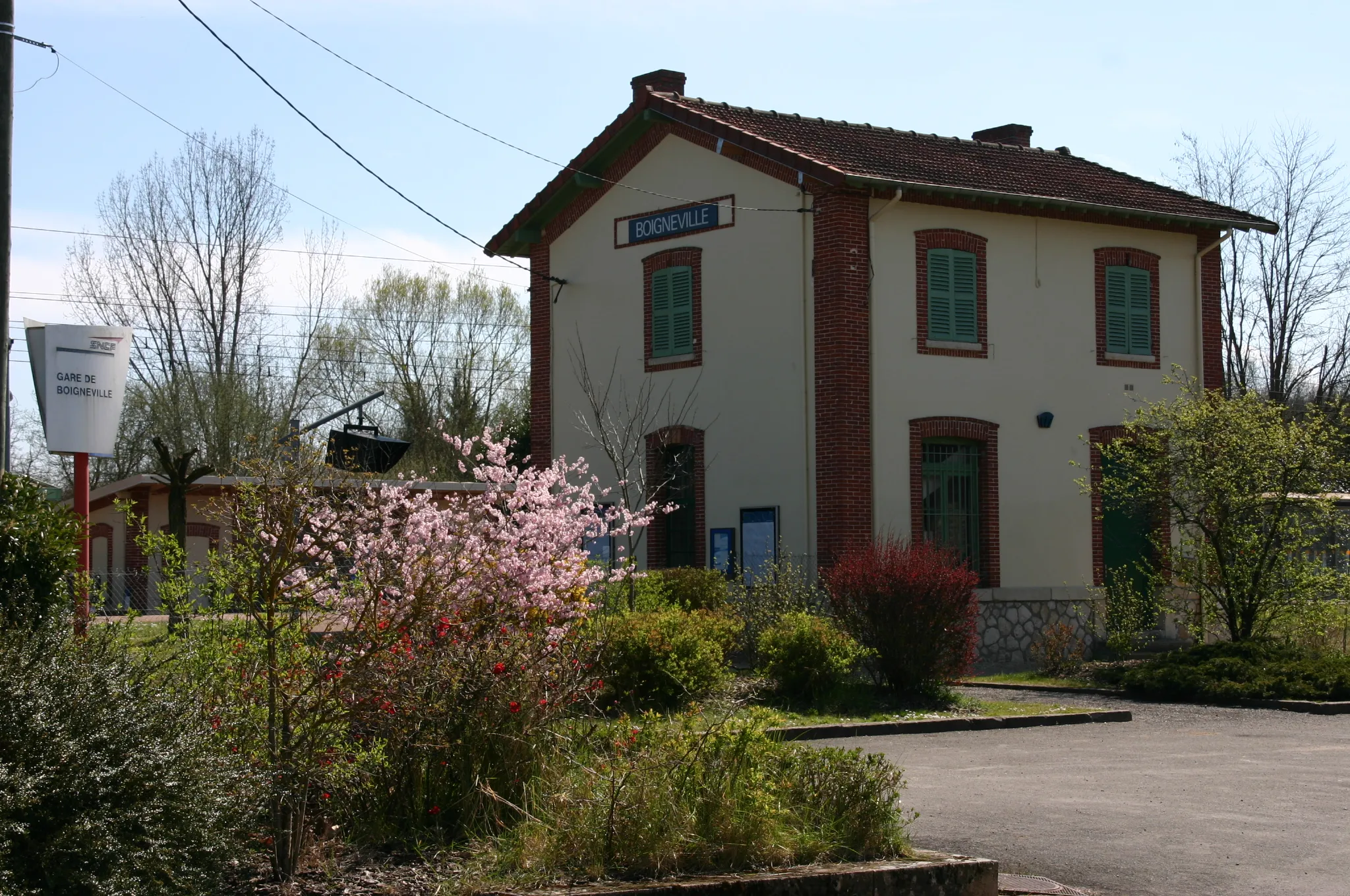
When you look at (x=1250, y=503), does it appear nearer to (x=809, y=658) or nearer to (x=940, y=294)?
(x=940, y=294)

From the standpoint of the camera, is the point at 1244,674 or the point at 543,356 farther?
the point at 543,356

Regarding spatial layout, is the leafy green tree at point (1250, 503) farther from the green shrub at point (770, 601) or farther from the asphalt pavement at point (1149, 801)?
the green shrub at point (770, 601)

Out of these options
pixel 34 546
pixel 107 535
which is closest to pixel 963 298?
pixel 34 546

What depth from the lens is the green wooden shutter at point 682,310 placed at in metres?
23.7

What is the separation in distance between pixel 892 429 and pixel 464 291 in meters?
28.9

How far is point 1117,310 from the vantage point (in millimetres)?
24438

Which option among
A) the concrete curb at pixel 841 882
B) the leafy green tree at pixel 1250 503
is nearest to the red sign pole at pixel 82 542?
the concrete curb at pixel 841 882

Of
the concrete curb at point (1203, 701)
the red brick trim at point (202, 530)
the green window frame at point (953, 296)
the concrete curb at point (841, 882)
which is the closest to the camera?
the concrete curb at point (841, 882)

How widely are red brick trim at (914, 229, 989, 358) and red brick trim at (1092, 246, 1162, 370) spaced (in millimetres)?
2388

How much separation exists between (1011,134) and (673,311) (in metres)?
8.63

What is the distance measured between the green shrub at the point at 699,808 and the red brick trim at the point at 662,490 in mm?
15484

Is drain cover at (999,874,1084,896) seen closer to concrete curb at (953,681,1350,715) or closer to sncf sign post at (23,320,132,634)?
sncf sign post at (23,320,132,634)

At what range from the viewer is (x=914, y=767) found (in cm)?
1197

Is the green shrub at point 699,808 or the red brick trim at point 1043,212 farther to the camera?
the red brick trim at point 1043,212
